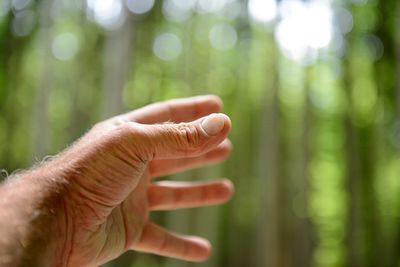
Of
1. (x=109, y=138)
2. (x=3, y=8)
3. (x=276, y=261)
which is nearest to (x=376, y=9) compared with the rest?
(x=276, y=261)

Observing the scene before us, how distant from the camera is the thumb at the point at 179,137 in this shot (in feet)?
3.26

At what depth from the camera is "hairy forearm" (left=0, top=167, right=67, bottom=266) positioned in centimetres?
83

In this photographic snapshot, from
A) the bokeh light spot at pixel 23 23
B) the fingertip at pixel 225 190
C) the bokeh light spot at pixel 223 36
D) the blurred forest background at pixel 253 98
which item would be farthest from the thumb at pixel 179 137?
the bokeh light spot at pixel 23 23

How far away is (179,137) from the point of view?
1.01 m

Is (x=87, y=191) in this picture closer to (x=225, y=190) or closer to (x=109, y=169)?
(x=109, y=169)

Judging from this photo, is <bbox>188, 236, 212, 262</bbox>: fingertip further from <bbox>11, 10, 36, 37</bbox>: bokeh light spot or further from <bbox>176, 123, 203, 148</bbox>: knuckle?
<bbox>11, 10, 36, 37</bbox>: bokeh light spot

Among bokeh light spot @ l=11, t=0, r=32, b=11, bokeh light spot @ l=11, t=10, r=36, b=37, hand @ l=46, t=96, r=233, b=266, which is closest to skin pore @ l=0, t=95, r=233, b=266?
hand @ l=46, t=96, r=233, b=266

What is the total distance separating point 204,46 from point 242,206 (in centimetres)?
298

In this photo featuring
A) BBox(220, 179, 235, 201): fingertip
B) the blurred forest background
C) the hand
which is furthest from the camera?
the blurred forest background

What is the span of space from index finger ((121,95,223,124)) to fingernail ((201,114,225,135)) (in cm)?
40

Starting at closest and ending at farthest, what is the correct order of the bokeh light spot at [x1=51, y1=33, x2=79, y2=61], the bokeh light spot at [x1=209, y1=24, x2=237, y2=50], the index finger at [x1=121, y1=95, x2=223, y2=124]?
the index finger at [x1=121, y1=95, x2=223, y2=124], the bokeh light spot at [x1=209, y1=24, x2=237, y2=50], the bokeh light spot at [x1=51, y1=33, x2=79, y2=61]

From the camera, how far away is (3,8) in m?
8.54

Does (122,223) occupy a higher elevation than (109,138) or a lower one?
lower

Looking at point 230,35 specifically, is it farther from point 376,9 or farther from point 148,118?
point 148,118
